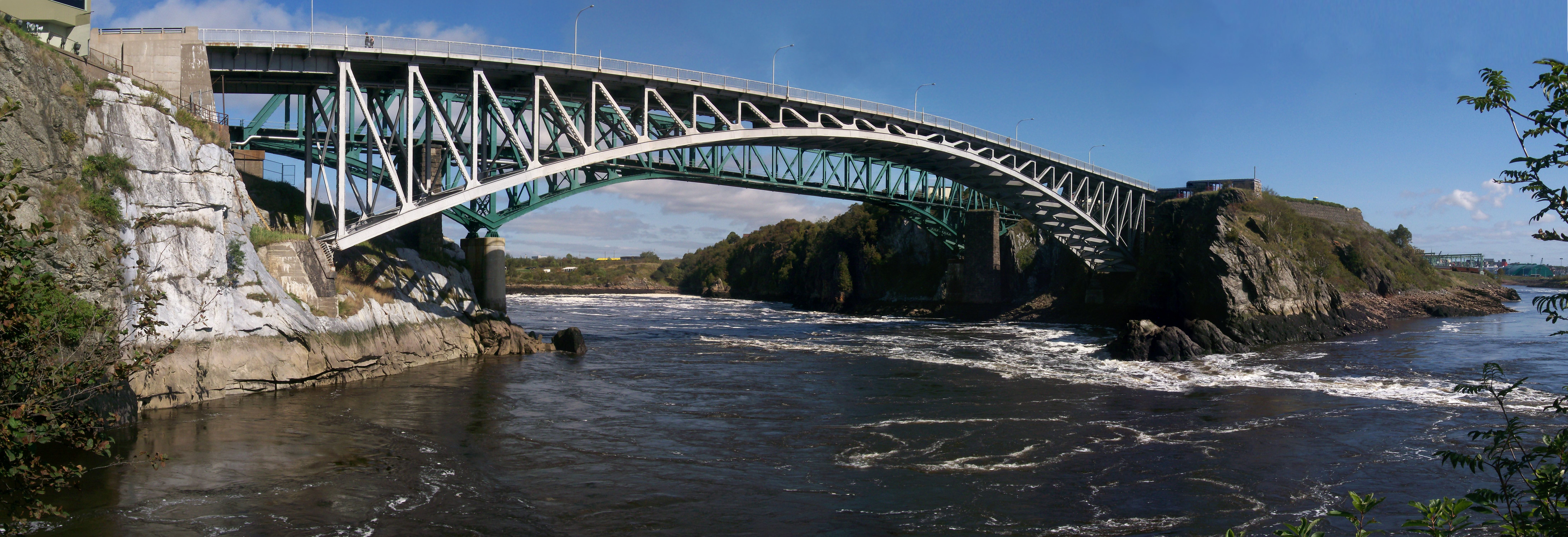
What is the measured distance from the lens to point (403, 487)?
1231 centimetres

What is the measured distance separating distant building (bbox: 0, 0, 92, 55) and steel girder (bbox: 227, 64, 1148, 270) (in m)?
6.37

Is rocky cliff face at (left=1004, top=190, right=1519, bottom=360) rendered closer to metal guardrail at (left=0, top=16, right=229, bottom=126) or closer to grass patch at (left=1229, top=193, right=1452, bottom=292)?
grass patch at (left=1229, top=193, right=1452, bottom=292)

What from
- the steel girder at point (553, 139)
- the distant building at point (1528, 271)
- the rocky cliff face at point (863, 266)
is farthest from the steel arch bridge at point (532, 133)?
the distant building at point (1528, 271)

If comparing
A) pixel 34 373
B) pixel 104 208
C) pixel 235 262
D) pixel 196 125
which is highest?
pixel 196 125

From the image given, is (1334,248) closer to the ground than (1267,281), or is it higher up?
higher up

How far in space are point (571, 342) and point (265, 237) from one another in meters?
11.1

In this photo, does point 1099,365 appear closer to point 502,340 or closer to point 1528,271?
point 502,340

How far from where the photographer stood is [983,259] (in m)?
60.0

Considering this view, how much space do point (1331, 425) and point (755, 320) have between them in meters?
39.7

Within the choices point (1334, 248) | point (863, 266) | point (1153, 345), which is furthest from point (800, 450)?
point (863, 266)

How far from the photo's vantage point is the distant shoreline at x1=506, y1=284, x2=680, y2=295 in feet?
355

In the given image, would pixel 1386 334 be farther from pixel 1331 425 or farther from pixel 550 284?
pixel 550 284

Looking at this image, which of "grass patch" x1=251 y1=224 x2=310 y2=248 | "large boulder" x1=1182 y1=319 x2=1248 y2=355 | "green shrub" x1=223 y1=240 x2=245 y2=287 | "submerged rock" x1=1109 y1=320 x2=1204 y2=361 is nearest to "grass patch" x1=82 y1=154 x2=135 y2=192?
"green shrub" x1=223 y1=240 x2=245 y2=287

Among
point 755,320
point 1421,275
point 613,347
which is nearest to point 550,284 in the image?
point 755,320
